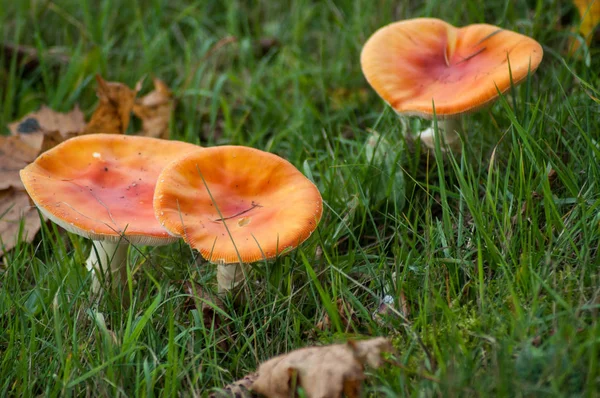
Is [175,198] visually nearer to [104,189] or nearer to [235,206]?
[235,206]

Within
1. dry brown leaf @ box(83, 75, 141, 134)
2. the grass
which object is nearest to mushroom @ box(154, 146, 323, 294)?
the grass

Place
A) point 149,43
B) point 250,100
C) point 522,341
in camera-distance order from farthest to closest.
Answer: point 149,43 < point 250,100 < point 522,341

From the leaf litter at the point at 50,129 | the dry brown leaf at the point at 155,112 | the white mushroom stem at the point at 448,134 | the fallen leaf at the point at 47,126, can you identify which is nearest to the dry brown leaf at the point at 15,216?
the leaf litter at the point at 50,129

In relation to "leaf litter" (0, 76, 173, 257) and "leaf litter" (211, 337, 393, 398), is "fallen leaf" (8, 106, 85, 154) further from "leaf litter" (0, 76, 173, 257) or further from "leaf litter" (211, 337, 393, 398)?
"leaf litter" (211, 337, 393, 398)

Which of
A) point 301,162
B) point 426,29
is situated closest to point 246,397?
point 301,162

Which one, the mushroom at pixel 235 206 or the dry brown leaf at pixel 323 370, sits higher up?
the mushroom at pixel 235 206

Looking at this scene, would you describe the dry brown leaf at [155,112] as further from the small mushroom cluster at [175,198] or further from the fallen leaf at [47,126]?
the small mushroom cluster at [175,198]

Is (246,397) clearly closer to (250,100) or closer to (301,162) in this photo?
(301,162)
